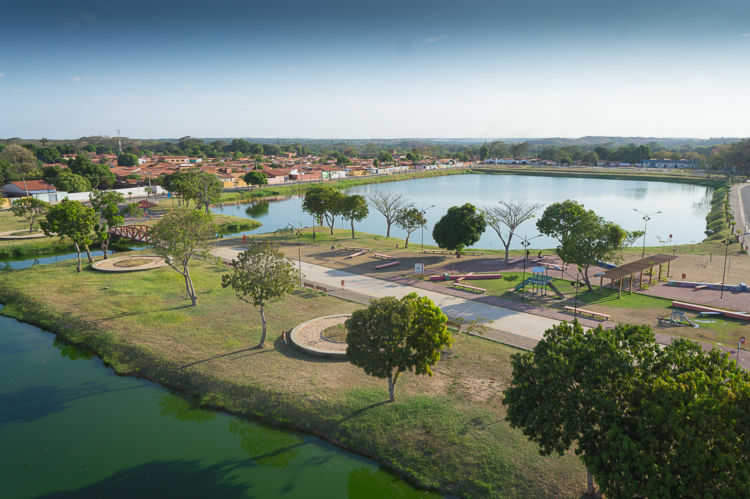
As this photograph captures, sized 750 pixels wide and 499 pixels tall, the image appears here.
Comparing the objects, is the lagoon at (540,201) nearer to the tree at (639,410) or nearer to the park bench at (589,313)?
the park bench at (589,313)

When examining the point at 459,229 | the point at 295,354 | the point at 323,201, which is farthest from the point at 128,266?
the point at 459,229

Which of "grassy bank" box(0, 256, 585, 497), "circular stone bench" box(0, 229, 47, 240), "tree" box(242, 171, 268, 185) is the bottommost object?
"grassy bank" box(0, 256, 585, 497)

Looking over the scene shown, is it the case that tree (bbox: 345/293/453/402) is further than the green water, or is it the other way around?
tree (bbox: 345/293/453/402)

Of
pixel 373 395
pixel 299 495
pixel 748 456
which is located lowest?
pixel 299 495

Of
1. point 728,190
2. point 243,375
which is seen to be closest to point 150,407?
point 243,375

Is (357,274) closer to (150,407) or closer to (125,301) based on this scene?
(125,301)

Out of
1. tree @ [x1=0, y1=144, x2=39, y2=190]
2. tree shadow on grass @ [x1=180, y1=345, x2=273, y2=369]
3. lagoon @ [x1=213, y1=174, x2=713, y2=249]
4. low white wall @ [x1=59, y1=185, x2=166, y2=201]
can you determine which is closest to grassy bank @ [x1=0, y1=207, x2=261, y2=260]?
lagoon @ [x1=213, y1=174, x2=713, y2=249]

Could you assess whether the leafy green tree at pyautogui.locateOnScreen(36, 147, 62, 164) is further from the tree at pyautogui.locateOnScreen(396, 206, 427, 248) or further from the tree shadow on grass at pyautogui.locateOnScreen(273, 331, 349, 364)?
the tree shadow on grass at pyautogui.locateOnScreen(273, 331, 349, 364)
